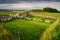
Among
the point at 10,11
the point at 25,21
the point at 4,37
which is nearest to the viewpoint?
the point at 4,37

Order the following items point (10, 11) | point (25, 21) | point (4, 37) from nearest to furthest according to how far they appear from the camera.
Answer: point (4, 37), point (25, 21), point (10, 11)

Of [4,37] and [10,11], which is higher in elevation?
[10,11]

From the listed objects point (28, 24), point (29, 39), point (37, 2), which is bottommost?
point (29, 39)

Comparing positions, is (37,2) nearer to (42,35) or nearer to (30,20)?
(30,20)

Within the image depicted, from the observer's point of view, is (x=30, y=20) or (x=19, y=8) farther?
(x=19, y=8)

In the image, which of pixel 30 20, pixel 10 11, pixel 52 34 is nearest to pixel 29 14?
pixel 30 20

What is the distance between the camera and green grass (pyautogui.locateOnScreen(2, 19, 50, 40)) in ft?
7.77

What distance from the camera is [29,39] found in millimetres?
2354

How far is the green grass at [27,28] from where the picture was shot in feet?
7.77

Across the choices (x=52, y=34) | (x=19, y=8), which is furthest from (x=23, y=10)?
(x=52, y=34)

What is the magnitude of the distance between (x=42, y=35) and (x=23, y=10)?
0.54m

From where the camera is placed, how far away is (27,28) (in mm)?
2400

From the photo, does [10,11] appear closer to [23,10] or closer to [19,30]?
[23,10]

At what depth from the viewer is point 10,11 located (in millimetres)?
2709
